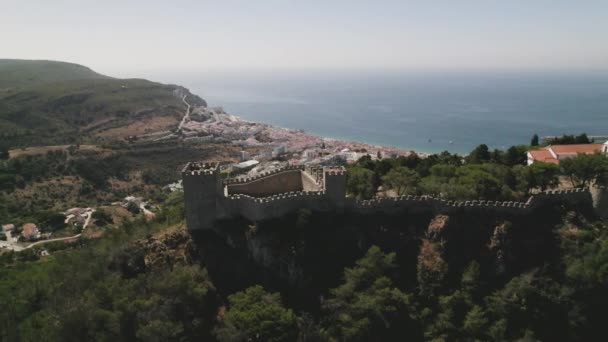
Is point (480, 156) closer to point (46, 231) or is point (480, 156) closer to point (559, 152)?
point (559, 152)

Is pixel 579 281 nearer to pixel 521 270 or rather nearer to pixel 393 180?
pixel 521 270

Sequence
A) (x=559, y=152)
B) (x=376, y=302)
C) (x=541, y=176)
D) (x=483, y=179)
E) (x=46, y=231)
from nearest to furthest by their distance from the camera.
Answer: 1. (x=376, y=302)
2. (x=483, y=179)
3. (x=541, y=176)
4. (x=559, y=152)
5. (x=46, y=231)

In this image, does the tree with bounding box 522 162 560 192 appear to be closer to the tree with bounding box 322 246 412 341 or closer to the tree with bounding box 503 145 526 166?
the tree with bounding box 503 145 526 166

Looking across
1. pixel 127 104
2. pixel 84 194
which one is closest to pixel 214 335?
pixel 84 194

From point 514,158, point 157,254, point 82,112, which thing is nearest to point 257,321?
point 157,254

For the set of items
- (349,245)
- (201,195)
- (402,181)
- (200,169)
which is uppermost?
(200,169)

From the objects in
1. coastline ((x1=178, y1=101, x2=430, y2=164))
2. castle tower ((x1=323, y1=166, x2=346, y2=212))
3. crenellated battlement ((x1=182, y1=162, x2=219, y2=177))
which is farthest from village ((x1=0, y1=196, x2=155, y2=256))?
coastline ((x1=178, y1=101, x2=430, y2=164))
